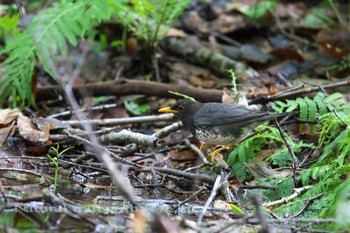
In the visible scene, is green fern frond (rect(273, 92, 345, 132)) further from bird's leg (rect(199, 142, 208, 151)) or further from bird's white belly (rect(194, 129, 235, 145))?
bird's leg (rect(199, 142, 208, 151))

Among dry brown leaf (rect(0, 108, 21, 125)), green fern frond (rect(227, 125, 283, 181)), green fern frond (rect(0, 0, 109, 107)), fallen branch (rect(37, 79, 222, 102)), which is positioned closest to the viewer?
green fern frond (rect(227, 125, 283, 181))

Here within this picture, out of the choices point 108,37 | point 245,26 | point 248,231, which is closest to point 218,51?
point 245,26

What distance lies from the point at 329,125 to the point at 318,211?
3.79 ft

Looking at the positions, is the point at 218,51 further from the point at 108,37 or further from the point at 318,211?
the point at 318,211

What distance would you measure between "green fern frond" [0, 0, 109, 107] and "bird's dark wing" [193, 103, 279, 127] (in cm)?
152

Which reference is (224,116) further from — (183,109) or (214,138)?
(183,109)

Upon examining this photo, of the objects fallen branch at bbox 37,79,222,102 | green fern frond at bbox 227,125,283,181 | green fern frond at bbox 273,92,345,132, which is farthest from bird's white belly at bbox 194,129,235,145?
fallen branch at bbox 37,79,222,102

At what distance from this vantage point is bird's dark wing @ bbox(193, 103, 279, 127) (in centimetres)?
568

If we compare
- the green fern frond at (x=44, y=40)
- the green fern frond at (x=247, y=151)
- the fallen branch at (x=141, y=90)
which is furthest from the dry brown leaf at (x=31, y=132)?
the green fern frond at (x=247, y=151)

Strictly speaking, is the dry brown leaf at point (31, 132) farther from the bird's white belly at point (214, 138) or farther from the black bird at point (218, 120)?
the bird's white belly at point (214, 138)

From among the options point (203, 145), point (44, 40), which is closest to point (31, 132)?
point (44, 40)

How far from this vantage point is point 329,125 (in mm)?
5402

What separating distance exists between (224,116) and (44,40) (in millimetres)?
2174

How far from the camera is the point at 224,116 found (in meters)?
5.96
